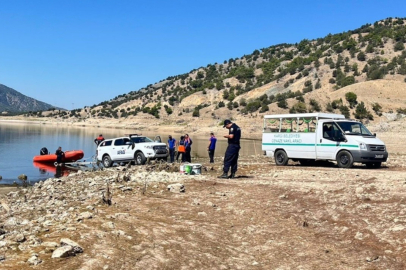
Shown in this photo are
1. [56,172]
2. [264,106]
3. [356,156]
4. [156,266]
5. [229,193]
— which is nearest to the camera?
[156,266]

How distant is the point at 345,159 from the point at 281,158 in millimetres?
3363

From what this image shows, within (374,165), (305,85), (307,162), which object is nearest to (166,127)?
(305,85)

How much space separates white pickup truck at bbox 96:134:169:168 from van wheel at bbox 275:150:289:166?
20.4 feet

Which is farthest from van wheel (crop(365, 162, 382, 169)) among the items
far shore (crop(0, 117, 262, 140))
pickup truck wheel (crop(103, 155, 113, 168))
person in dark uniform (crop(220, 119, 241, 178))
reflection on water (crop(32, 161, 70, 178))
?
far shore (crop(0, 117, 262, 140))

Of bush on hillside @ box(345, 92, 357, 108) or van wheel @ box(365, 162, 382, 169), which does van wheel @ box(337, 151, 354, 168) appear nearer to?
van wheel @ box(365, 162, 382, 169)

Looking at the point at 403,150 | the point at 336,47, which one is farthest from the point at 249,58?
the point at 403,150

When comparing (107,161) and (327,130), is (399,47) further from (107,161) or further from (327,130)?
(107,161)

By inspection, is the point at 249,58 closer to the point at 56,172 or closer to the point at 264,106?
the point at 264,106

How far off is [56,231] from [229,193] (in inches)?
207

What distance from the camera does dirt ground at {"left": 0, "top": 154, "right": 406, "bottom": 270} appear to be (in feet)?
20.7

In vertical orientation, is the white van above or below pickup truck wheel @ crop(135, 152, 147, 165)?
above

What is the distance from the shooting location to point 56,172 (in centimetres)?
2633

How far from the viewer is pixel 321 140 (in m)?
18.4

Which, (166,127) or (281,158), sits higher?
(166,127)
